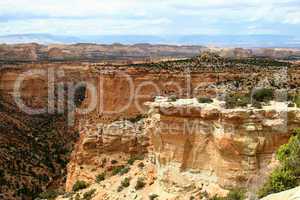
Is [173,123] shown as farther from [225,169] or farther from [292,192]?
[292,192]

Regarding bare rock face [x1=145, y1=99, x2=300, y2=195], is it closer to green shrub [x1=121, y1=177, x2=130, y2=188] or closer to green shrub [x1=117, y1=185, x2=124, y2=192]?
green shrub [x1=121, y1=177, x2=130, y2=188]

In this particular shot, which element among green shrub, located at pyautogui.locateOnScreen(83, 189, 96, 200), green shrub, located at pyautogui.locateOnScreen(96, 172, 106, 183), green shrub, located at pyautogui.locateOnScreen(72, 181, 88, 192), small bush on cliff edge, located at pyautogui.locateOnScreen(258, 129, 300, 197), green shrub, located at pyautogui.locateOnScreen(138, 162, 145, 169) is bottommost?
green shrub, located at pyautogui.locateOnScreen(72, 181, 88, 192)

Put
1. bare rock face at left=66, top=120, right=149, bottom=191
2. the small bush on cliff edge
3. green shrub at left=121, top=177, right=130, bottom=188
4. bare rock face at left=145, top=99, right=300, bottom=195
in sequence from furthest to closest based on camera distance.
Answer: bare rock face at left=66, top=120, right=149, bottom=191 < green shrub at left=121, top=177, right=130, bottom=188 < bare rock face at left=145, top=99, right=300, bottom=195 < the small bush on cliff edge

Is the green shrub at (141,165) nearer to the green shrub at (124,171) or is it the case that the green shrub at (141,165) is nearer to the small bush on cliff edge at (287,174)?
the green shrub at (124,171)

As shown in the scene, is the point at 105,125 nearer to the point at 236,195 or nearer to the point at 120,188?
the point at 120,188

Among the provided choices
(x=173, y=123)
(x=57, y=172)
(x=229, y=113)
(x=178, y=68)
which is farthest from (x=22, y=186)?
(x=229, y=113)

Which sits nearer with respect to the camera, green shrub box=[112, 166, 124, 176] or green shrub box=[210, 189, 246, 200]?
green shrub box=[210, 189, 246, 200]

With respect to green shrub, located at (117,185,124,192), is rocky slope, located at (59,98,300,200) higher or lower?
higher

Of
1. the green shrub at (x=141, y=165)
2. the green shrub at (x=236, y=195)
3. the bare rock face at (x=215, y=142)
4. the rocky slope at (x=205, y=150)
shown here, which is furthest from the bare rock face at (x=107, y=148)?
the green shrub at (x=236, y=195)

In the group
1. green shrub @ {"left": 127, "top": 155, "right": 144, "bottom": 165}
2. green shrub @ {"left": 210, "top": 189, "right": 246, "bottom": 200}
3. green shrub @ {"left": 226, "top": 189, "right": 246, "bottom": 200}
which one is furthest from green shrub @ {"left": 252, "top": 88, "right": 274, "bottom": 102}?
green shrub @ {"left": 127, "top": 155, "right": 144, "bottom": 165}
